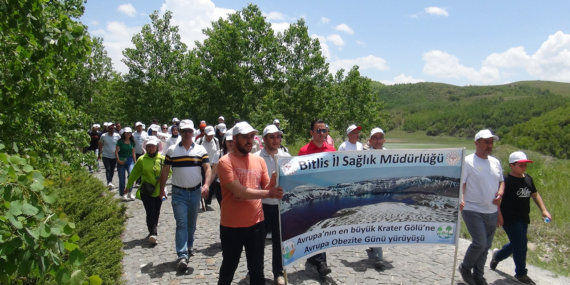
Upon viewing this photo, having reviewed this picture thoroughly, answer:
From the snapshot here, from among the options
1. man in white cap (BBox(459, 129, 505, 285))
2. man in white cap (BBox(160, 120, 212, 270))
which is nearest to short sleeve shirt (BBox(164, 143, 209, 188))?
man in white cap (BBox(160, 120, 212, 270))

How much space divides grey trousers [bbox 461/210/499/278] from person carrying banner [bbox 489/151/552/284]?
0.33 metres

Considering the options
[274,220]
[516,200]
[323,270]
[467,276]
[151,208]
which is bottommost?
[467,276]

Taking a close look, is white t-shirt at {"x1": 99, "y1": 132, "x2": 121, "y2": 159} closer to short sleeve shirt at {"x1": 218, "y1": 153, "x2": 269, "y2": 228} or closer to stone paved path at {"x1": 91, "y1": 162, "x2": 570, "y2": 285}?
stone paved path at {"x1": 91, "y1": 162, "x2": 570, "y2": 285}

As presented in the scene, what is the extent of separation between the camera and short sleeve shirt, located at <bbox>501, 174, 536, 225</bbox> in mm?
5605

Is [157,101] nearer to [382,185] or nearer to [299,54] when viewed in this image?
[299,54]

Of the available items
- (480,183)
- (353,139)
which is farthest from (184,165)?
(480,183)

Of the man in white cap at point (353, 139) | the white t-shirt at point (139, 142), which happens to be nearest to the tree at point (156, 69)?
the white t-shirt at point (139, 142)

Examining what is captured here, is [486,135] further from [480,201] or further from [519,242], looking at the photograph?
[519,242]

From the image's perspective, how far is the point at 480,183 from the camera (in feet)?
17.5

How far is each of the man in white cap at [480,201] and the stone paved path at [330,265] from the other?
40cm

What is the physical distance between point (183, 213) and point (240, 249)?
1816mm

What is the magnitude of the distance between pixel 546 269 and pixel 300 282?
436 centimetres

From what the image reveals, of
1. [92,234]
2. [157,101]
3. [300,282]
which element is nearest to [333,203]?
[300,282]

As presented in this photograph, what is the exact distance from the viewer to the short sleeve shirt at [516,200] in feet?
18.4
